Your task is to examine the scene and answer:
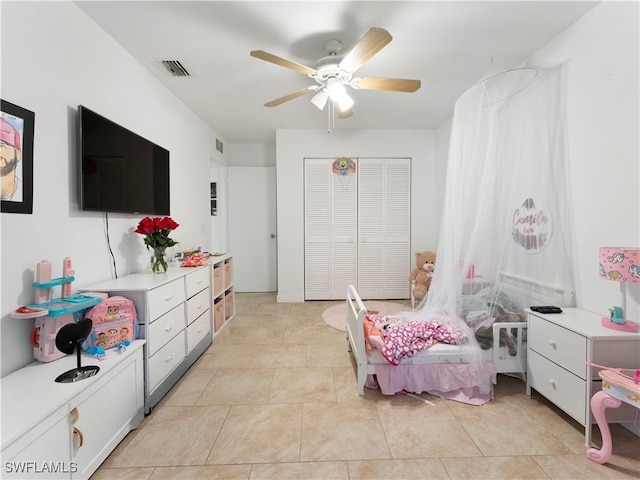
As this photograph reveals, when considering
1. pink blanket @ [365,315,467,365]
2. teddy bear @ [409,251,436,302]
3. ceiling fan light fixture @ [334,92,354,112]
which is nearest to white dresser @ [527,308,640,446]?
pink blanket @ [365,315,467,365]

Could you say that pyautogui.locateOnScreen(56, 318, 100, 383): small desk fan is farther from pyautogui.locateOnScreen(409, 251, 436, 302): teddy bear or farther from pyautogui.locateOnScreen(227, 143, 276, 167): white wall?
pyautogui.locateOnScreen(227, 143, 276, 167): white wall

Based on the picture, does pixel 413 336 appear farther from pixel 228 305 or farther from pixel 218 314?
pixel 228 305

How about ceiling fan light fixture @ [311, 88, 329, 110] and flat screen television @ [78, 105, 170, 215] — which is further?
ceiling fan light fixture @ [311, 88, 329, 110]

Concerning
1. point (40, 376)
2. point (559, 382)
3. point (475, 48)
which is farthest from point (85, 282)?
point (475, 48)

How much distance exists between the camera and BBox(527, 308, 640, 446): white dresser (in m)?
1.57

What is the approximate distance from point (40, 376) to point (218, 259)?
2014mm

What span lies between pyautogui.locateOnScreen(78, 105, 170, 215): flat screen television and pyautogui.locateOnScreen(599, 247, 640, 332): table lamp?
3173mm

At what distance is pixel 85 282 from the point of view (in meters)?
1.95

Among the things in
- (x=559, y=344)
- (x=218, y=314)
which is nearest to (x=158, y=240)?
(x=218, y=314)

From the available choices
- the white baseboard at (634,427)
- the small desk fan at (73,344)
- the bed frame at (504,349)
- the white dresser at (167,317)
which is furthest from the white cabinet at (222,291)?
the white baseboard at (634,427)

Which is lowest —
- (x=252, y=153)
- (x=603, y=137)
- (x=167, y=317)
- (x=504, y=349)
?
(x=504, y=349)

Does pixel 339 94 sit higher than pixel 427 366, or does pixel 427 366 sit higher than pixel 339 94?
pixel 339 94

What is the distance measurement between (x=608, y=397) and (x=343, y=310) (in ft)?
9.33

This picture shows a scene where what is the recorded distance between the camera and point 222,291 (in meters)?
3.50
